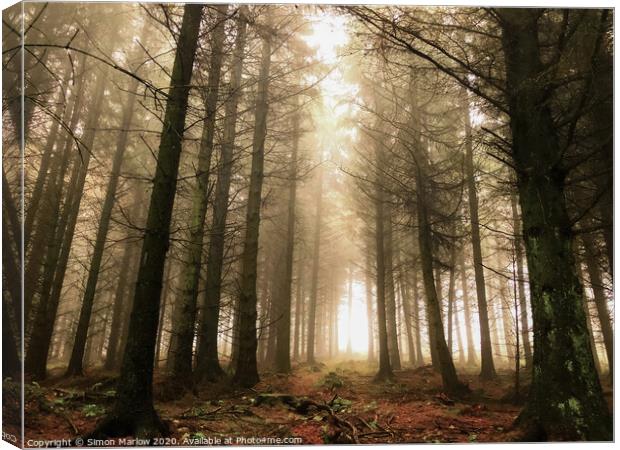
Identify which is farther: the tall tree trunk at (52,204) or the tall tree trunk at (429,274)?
the tall tree trunk at (429,274)

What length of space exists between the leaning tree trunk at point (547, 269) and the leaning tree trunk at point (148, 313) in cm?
353

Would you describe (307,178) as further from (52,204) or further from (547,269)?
(547,269)

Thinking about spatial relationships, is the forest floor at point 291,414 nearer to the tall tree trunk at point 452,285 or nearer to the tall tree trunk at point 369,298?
the tall tree trunk at point 452,285

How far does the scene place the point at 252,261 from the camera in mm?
7855

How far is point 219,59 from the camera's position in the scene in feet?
20.4

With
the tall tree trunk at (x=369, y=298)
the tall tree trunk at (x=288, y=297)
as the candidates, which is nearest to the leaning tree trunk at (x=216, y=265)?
the tall tree trunk at (x=288, y=297)

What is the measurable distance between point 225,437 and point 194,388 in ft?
7.94

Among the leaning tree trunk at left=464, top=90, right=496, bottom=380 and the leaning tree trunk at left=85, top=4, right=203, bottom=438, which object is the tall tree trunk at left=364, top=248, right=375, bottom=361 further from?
the leaning tree trunk at left=85, top=4, right=203, bottom=438

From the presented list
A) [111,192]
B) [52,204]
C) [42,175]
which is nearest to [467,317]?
[111,192]

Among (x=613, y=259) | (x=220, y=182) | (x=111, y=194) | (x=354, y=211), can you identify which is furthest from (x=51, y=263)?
(x=613, y=259)

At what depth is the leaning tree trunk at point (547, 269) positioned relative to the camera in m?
3.31

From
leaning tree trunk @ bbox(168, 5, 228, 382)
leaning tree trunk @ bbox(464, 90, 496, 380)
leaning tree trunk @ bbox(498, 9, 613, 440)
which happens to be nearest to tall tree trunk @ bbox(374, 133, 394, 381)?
leaning tree trunk @ bbox(464, 90, 496, 380)

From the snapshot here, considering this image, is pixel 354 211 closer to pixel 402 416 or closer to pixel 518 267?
pixel 518 267

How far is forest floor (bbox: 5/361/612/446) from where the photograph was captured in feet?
12.3
